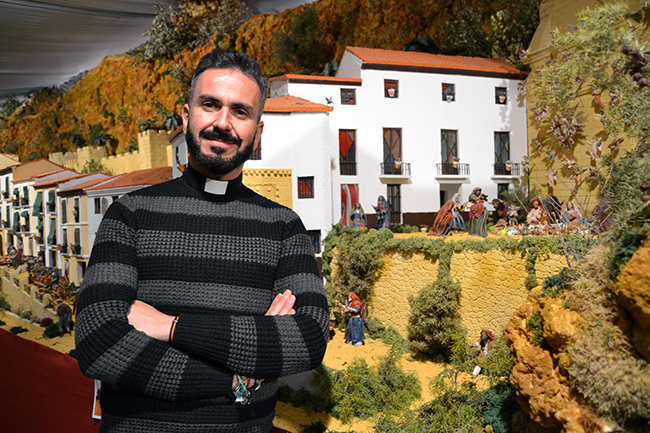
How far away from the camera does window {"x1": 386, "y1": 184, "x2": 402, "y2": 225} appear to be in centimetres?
1706

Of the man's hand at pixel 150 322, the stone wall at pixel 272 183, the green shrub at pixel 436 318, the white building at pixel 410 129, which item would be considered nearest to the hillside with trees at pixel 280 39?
the white building at pixel 410 129

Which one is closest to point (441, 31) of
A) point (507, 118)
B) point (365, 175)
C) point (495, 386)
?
point (507, 118)

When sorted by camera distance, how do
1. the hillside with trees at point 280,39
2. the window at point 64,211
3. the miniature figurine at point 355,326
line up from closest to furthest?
1. the window at point 64,211
2. the miniature figurine at point 355,326
3. the hillside with trees at point 280,39

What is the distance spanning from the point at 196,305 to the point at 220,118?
3.13 feet

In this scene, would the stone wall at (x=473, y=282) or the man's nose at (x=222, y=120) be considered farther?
the stone wall at (x=473, y=282)

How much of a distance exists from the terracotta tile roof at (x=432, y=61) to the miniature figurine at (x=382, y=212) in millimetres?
5550

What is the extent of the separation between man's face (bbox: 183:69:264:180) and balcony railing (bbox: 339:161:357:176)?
1414cm

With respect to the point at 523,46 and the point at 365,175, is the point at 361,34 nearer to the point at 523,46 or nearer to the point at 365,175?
the point at 523,46

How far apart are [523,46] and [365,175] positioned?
989cm

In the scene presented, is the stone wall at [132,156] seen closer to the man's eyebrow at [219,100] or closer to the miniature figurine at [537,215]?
the man's eyebrow at [219,100]

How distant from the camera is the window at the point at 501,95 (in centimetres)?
1836

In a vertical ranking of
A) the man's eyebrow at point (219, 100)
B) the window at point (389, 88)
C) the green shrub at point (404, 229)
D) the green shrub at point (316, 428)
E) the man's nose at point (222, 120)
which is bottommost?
the green shrub at point (316, 428)

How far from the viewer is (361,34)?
21.4 m

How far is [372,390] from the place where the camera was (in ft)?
34.6
